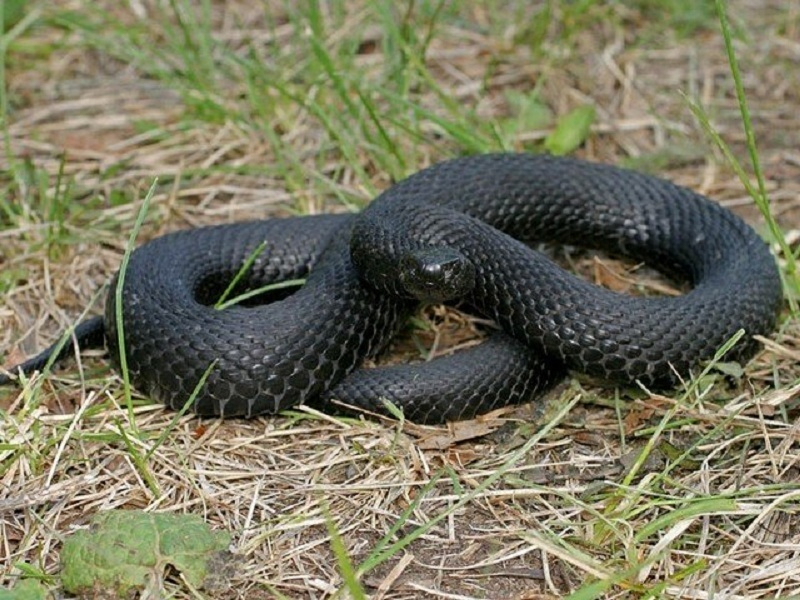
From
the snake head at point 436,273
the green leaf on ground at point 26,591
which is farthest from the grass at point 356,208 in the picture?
the snake head at point 436,273

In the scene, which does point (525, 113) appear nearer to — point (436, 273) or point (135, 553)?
point (436, 273)

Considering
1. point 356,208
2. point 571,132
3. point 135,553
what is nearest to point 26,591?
point 135,553

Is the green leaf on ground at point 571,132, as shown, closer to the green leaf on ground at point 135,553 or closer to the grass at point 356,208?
the grass at point 356,208

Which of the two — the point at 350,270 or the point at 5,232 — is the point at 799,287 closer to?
the point at 350,270

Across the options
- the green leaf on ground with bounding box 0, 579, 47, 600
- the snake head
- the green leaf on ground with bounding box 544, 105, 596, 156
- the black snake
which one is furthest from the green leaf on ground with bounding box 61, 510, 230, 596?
the green leaf on ground with bounding box 544, 105, 596, 156

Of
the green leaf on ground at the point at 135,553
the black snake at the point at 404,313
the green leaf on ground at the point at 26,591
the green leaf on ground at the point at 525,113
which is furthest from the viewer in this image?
the green leaf on ground at the point at 525,113
